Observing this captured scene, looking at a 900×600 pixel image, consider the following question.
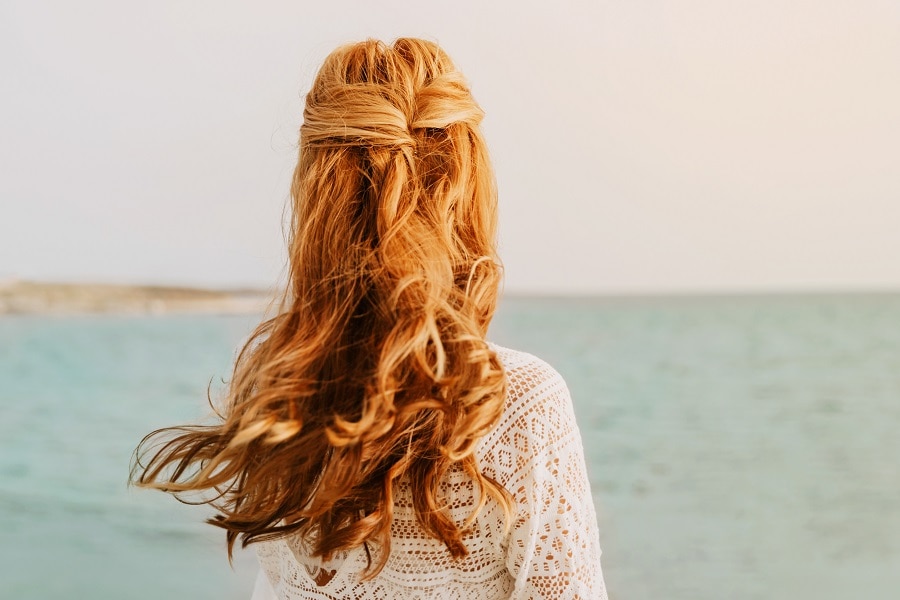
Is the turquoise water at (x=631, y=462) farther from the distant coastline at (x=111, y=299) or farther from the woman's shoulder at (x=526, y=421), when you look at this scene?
the woman's shoulder at (x=526, y=421)

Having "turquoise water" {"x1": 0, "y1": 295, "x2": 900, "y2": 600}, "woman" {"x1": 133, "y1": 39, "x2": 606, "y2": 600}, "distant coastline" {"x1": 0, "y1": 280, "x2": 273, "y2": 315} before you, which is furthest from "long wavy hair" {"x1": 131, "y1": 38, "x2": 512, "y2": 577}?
"distant coastline" {"x1": 0, "y1": 280, "x2": 273, "y2": 315}

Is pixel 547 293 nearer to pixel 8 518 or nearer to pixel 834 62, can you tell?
pixel 834 62

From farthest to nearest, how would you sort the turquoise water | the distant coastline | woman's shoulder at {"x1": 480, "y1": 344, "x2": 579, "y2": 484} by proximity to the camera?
the distant coastline, the turquoise water, woman's shoulder at {"x1": 480, "y1": 344, "x2": 579, "y2": 484}

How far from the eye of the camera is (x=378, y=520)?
111 centimetres

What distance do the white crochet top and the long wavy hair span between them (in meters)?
0.03

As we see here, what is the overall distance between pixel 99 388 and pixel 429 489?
9.09 m

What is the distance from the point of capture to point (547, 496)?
109 cm

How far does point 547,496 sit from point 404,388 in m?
0.24

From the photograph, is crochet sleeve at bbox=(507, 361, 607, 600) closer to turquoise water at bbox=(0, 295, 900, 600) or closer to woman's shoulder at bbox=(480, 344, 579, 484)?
woman's shoulder at bbox=(480, 344, 579, 484)

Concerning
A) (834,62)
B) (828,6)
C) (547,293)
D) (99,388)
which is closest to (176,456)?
(99,388)

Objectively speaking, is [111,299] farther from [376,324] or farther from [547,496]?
[547,496]

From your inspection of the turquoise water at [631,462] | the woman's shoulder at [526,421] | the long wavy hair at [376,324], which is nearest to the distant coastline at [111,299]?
the turquoise water at [631,462]

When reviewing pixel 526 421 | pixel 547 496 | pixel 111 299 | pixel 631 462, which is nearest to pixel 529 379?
pixel 526 421

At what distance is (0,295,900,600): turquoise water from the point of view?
4914 mm
